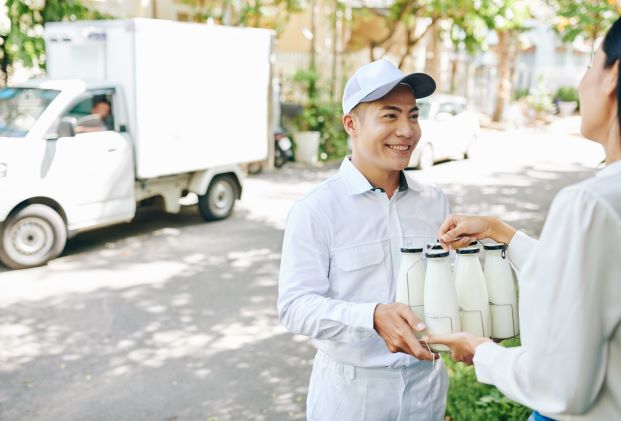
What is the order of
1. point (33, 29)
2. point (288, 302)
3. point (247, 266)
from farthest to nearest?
1. point (33, 29)
2. point (247, 266)
3. point (288, 302)

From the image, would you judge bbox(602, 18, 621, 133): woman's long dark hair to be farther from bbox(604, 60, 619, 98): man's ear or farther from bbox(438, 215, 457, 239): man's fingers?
bbox(438, 215, 457, 239): man's fingers

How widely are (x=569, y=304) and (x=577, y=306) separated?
0.01 metres

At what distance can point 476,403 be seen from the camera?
3924 millimetres

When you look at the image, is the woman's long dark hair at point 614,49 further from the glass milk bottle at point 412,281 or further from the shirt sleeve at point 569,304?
the glass milk bottle at point 412,281

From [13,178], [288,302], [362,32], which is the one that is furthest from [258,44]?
[362,32]

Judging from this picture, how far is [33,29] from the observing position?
39.6 ft

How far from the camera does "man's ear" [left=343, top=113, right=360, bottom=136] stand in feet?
7.82

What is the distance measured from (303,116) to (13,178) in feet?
34.7

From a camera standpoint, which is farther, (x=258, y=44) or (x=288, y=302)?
(x=258, y=44)

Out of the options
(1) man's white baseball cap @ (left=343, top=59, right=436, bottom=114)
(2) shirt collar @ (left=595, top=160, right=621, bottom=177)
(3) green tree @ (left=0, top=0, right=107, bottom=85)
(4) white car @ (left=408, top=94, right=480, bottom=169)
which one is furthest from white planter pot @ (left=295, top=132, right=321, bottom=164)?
(2) shirt collar @ (left=595, top=160, right=621, bottom=177)

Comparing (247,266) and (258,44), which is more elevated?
(258,44)

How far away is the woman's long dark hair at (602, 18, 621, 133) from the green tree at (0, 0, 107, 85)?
1167 centimetres

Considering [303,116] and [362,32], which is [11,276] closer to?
[303,116]

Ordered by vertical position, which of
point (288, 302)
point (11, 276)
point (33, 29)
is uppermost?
point (33, 29)
